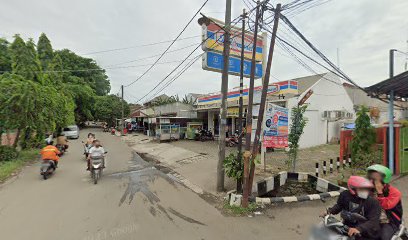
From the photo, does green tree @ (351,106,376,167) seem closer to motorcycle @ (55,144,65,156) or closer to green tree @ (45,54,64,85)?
motorcycle @ (55,144,65,156)

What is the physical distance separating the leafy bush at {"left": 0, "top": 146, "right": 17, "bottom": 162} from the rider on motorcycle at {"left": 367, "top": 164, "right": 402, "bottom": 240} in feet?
43.5

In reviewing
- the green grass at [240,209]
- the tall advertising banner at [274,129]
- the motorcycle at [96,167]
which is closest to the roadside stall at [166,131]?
the motorcycle at [96,167]

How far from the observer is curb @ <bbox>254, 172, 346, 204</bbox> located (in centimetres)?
541

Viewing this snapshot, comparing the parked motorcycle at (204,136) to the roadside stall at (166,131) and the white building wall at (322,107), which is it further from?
the white building wall at (322,107)

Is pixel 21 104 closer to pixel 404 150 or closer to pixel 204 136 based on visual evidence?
pixel 204 136

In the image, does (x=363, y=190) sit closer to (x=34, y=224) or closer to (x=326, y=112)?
(x=34, y=224)

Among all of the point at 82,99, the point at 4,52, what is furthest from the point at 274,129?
the point at 82,99

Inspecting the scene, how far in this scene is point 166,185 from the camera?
7.13 m

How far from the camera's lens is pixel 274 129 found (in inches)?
335

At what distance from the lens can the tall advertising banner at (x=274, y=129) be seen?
333 inches

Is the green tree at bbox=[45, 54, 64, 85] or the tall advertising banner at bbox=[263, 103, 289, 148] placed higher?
the green tree at bbox=[45, 54, 64, 85]

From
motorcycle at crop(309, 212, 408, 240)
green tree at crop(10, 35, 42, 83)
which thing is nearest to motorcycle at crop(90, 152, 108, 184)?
motorcycle at crop(309, 212, 408, 240)

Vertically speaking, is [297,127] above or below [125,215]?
above

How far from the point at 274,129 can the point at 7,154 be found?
12002 mm
